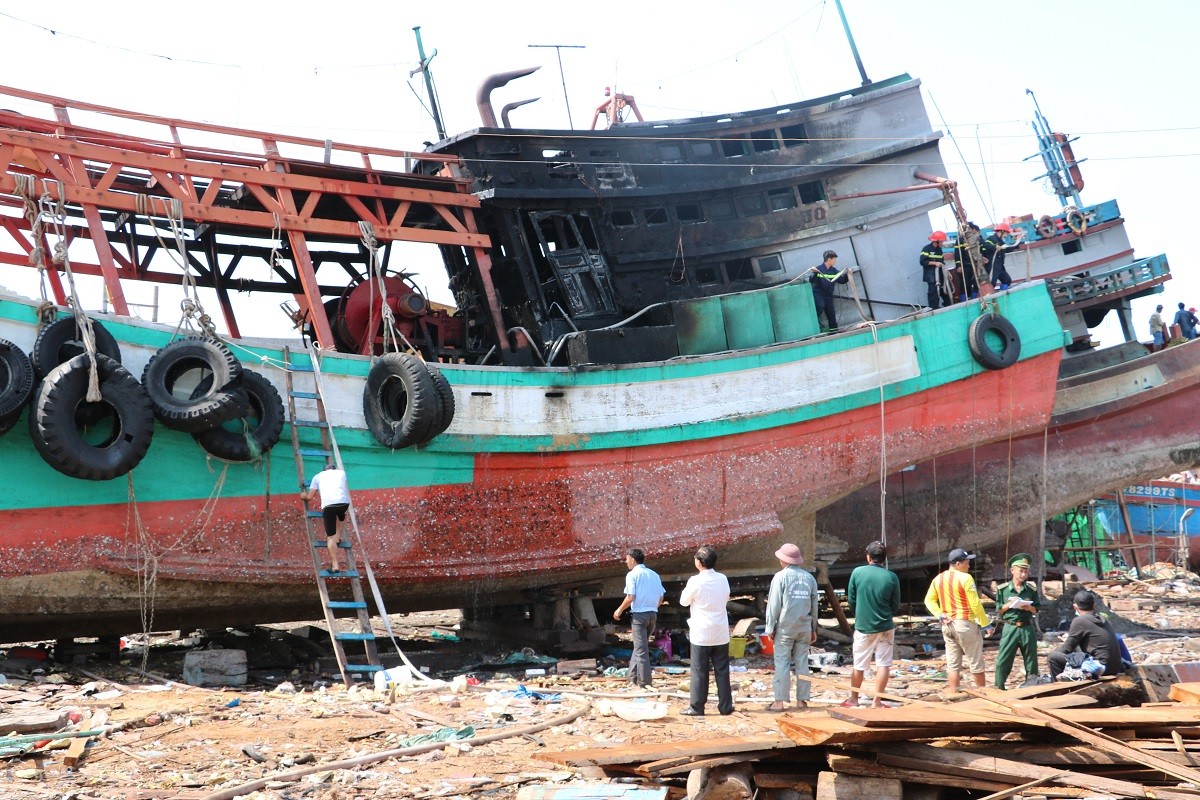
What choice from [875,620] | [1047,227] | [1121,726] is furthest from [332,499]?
[1047,227]

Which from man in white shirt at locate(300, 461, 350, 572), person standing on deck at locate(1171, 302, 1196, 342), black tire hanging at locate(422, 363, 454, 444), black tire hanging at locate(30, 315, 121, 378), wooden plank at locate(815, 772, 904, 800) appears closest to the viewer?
wooden plank at locate(815, 772, 904, 800)

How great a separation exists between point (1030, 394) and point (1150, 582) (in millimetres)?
8780

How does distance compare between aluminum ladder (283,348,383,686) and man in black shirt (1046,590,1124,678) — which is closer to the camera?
man in black shirt (1046,590,1124,678)

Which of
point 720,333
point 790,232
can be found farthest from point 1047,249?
point 720,333

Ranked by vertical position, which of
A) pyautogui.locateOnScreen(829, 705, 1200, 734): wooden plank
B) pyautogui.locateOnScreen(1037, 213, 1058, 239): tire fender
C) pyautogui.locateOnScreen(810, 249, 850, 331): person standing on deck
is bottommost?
pyautogui.locateOnScreen(829, 705, 1200, 734): wooden plank

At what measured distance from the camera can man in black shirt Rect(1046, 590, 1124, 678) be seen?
8289mm

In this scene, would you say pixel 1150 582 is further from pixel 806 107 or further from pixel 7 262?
pixel 7 262

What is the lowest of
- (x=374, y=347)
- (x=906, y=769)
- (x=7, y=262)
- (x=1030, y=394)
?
(x=906, y=769)

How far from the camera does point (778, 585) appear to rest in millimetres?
8531

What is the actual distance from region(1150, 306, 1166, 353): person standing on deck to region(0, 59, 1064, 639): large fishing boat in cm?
420

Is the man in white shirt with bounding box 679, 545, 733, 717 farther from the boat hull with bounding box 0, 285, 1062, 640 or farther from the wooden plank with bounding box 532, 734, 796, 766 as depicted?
the boat hull with bounding box 0, 285, 1062, 640

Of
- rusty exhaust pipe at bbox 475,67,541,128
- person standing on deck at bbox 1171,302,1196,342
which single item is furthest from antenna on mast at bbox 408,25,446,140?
person standing on deck at bbox 1171,302,1196,342

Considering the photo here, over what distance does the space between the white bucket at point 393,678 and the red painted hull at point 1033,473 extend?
8455mm

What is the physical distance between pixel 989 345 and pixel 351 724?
10.5 m
